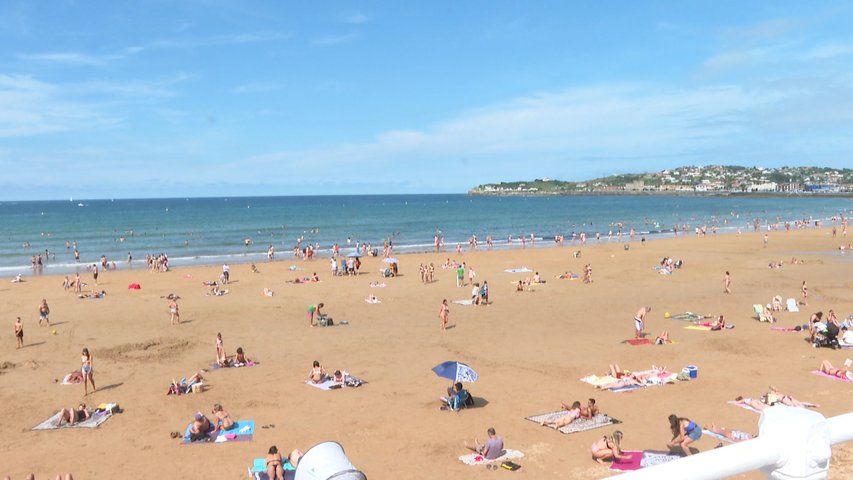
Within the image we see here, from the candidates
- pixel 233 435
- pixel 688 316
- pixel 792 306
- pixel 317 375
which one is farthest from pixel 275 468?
pixel 792 306

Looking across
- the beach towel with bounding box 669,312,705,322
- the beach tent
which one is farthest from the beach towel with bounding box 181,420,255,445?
the beach towel with bounding box 669,312,705,322

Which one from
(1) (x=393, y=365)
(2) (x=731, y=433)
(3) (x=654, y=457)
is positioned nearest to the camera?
(3) (x=654, y=457)

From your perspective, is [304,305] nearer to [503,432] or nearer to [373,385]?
[373,385]

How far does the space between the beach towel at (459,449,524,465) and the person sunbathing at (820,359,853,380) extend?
946 centimetres

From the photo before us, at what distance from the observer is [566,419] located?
12922mm

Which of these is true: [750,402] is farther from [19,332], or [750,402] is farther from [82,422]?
[19,332]

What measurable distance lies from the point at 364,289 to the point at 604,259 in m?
20.1

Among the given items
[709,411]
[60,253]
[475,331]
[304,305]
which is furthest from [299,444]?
[60,253]

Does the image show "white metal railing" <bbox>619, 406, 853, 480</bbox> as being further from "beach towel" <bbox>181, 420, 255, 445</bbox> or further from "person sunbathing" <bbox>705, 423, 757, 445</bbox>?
"beach towel" <bbox>181, 420, 255, 445</bbox>

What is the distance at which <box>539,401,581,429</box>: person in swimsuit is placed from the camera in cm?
1288

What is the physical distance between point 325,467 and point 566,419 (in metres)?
11.7

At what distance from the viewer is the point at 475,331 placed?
22516mm

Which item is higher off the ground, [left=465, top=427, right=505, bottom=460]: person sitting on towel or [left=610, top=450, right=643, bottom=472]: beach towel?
[left=465, top=427, right=505, bottom=460]: person sitting on towel

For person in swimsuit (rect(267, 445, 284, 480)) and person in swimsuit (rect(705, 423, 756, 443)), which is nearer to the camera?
person in swimsuit (rect(267, 445, 284, 480))
